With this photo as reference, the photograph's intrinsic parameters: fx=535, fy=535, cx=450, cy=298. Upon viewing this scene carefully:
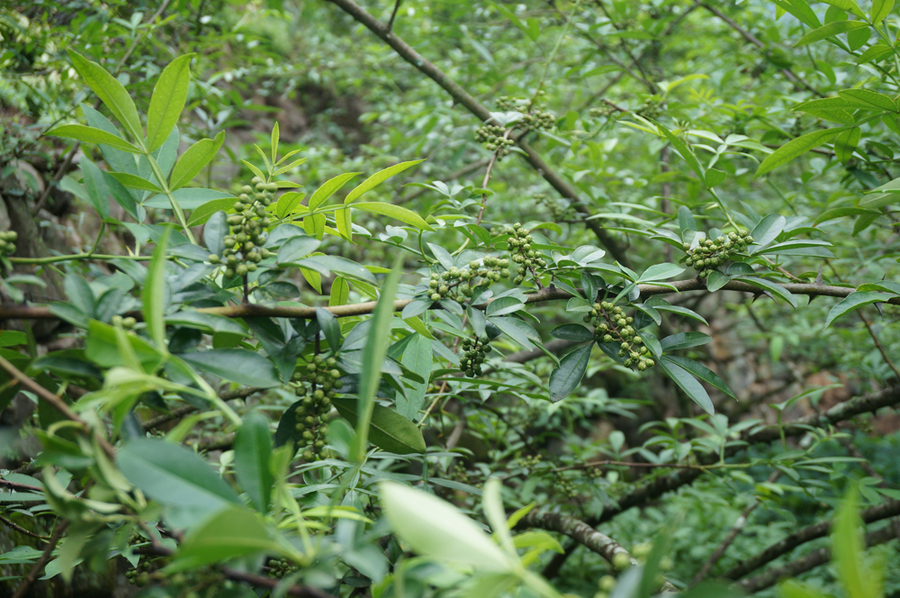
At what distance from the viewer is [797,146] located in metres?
0.94

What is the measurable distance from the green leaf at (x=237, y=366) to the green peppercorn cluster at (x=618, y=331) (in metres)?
0.41

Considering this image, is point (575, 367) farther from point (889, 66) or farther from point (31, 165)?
point (31, 165)

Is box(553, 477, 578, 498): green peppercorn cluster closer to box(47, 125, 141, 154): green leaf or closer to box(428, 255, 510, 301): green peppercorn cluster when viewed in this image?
box(428, 255, 510, 301): green peppercorn cluster

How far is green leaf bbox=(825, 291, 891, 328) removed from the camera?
70cm

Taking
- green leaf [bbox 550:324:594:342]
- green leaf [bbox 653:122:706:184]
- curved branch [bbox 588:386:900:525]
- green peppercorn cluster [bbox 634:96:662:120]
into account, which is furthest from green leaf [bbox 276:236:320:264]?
curved branch [bbox 588:386:900:525]

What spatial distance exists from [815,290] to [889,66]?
622 millimetres

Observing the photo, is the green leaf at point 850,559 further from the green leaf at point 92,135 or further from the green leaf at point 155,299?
the green leaf at point 92,135

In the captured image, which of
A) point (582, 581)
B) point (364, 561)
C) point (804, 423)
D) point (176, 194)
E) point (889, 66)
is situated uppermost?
point (889, 66)

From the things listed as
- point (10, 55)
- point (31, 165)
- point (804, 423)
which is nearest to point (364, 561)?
point (804, 423)

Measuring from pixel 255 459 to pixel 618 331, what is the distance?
0.47m

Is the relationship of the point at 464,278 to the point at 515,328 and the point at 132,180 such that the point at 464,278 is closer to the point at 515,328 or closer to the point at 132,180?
the point at 515,328

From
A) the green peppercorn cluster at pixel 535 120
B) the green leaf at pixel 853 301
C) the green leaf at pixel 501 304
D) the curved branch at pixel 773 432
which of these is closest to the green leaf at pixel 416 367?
the green leaf at pixel 501 304

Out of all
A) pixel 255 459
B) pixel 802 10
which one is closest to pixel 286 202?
pixel 255 459

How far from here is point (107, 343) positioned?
425mm
